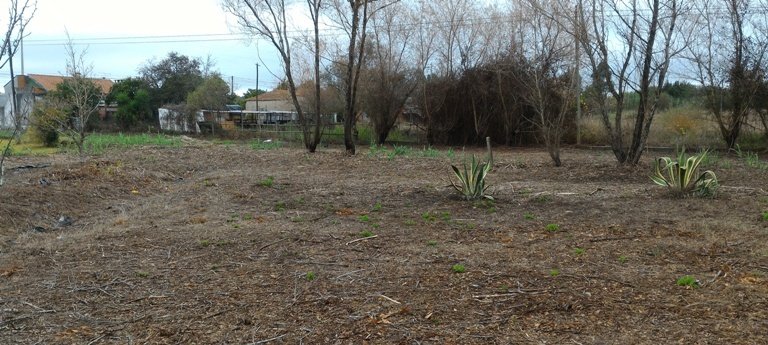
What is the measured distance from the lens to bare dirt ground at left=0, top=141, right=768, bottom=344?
3.72 metres

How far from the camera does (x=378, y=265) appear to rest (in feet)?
16.7

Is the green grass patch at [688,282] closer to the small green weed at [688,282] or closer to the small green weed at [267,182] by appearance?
the small green weed at [688,282]

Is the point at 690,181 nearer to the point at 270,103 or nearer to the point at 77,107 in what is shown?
the point at 77,107

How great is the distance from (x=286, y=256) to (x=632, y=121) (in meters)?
17.1

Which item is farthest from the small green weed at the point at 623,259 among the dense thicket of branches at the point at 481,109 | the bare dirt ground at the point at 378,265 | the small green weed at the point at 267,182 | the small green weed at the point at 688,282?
the dense thicket of branches at the point at 481,109

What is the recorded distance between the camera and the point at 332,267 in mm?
5074

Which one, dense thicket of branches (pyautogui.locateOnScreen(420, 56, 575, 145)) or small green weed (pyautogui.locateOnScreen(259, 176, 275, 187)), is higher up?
dense thicket of branches (pyautogui.locateOnScreen(420, 56, 575, 145))

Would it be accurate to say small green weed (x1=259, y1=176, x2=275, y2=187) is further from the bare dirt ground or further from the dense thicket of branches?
the dense thicket of branches

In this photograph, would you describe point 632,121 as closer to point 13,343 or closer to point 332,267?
point 332,267

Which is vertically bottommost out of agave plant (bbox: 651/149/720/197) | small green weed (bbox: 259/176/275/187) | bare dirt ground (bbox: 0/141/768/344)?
bare dirt ground (bbox: 0/141/768/344)

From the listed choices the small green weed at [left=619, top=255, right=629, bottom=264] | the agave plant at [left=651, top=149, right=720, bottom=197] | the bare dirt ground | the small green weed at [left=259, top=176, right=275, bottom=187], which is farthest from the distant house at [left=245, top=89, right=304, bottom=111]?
the small green weed at [left=619, top=255, right=629, bottom=264]

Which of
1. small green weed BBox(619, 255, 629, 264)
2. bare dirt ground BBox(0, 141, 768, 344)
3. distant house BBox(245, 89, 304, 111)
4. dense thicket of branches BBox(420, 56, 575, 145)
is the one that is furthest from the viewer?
distant house BBox(245, 89, 304, 111)

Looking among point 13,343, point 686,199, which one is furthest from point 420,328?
point 686,199

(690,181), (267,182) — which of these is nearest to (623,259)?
(690,181)
